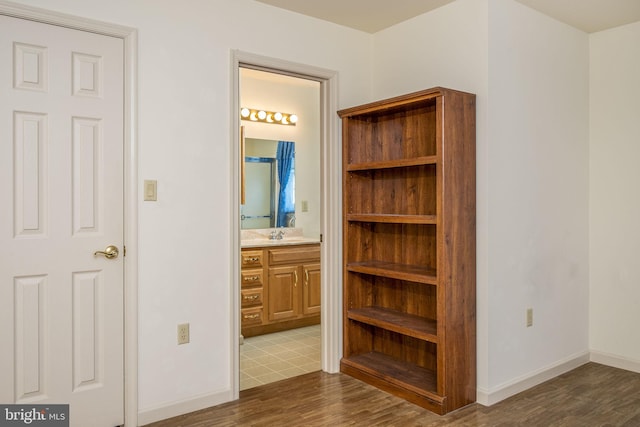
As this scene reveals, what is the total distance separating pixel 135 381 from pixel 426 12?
2818 millimetres

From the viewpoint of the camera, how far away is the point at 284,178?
5176 mm

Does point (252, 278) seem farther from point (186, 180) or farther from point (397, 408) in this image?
point (397, 408)

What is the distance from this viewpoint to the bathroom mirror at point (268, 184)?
496cm

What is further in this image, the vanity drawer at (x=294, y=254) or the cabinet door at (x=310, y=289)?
the cabinet door at (x=310, y=289)

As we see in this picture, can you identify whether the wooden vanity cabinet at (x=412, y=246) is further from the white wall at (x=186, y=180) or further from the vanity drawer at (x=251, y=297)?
the vanity drawer at (x=251, y=297)

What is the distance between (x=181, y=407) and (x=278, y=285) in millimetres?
1900

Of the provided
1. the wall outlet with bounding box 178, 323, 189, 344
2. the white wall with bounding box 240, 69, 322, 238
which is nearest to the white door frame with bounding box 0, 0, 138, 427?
the wall outlet with bounding box 178, 323, 189, 344

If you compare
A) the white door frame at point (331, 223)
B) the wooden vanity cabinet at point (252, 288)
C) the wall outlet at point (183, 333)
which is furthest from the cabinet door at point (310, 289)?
the wall outlet at point (183, 333)

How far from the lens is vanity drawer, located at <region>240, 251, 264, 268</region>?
435 cm

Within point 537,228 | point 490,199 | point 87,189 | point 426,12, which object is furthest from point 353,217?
point 87,189

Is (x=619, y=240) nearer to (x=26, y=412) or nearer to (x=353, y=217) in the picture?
(x=353, y=217)

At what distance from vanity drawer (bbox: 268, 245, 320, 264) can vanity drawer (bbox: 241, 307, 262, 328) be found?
0.46 meters

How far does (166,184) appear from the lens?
2.68m

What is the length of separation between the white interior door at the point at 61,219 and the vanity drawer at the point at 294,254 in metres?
2.05
